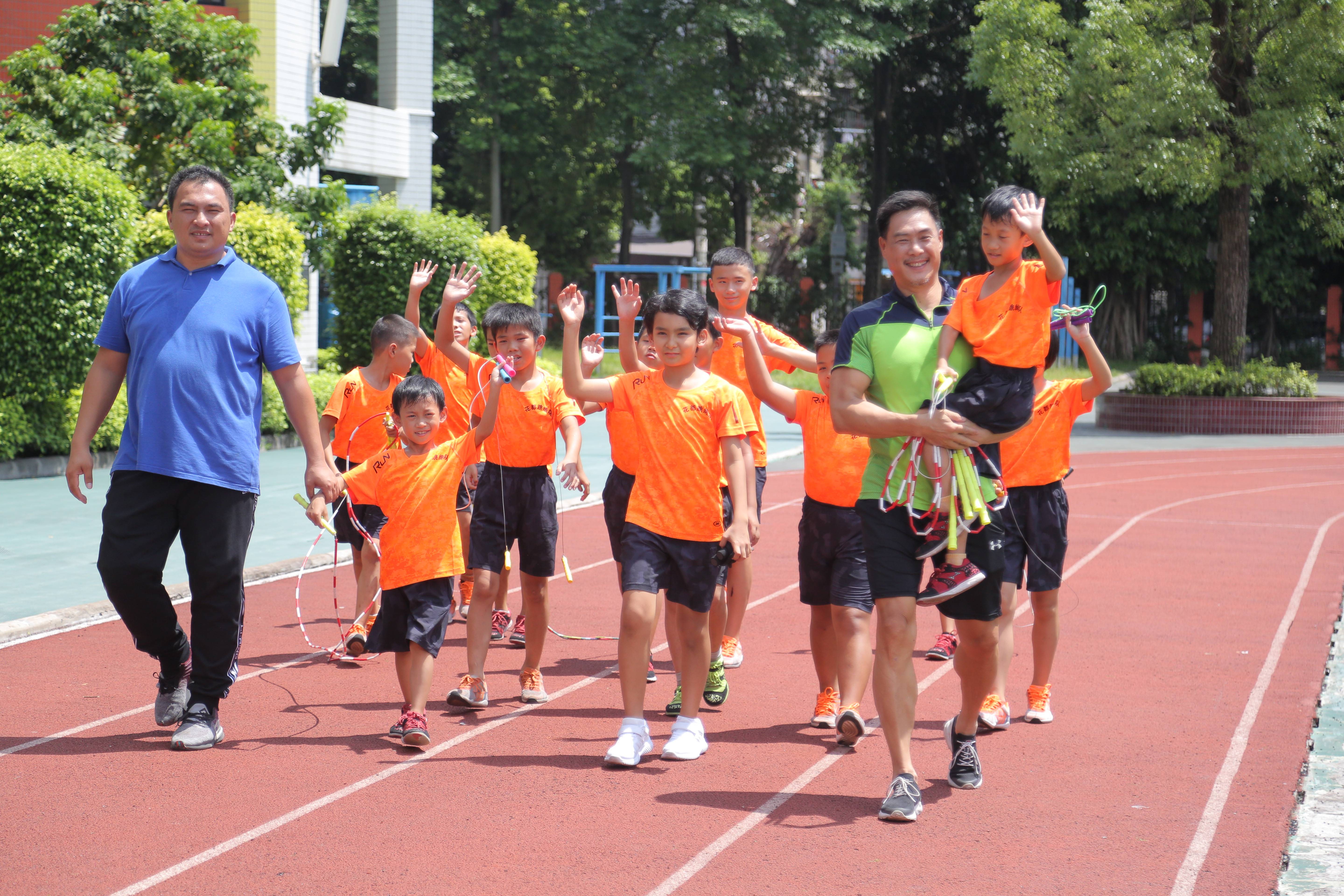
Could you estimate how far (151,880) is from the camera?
4.07 meters

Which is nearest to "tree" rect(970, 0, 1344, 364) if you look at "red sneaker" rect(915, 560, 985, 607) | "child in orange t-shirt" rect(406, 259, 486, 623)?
"child in orange t-shirt" rect(406, 259, 486, 623)

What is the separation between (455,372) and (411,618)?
2.20 metres

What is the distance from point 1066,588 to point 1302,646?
1.94 m

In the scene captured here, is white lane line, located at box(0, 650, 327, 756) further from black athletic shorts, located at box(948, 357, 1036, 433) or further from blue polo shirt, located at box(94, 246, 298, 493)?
black athletic shorts, located at box(948, 357, 1036, 433)

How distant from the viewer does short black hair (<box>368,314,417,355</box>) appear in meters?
7.30

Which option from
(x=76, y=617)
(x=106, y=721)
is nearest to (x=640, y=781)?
(x=106, y=721)

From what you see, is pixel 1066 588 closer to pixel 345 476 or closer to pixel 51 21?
pixel 345 476

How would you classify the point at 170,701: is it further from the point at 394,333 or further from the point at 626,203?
the point at 626,203

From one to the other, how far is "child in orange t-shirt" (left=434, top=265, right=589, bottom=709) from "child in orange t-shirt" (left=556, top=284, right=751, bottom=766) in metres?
0.74

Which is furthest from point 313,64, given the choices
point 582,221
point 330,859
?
point 582,221

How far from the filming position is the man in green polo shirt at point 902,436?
15.3 ft

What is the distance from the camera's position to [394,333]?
7.30 meters

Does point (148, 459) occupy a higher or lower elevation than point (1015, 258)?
lower

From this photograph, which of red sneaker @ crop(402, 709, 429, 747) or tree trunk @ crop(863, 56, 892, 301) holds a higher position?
tree trunk @ crop(863, 56, 892, 301)
